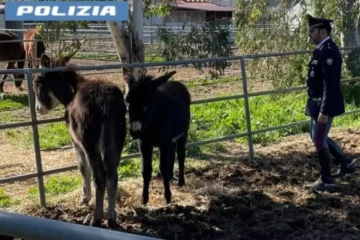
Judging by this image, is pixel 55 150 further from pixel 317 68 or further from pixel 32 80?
pixel 317 68

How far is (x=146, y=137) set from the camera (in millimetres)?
6180

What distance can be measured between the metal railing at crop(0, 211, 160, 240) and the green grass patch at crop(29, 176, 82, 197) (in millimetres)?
5223

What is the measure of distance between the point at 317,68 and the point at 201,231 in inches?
83.9

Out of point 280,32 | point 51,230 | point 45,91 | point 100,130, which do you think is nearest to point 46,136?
point 45,91

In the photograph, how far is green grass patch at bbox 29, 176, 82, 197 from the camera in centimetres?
712

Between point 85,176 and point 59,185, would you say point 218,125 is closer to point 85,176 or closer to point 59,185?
point 59,185

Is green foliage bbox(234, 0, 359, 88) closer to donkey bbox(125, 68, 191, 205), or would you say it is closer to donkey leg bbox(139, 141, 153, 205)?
donkey bbox(125, 68, 191, 205)

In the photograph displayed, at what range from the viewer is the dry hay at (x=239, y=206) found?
5605 mm

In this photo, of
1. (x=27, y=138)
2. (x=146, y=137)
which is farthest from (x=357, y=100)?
(x=146, y=137)

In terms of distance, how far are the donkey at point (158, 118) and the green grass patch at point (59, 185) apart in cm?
123

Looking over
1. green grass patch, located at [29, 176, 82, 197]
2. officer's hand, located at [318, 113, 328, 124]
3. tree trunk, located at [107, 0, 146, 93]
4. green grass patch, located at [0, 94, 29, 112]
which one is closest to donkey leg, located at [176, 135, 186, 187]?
green grass patch, located at [29, 176, 82, 197]

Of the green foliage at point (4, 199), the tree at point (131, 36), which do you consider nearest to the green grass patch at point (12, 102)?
the tree at point (131, 36)

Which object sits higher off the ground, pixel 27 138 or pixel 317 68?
pixel 317 68

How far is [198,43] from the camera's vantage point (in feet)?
31.5
